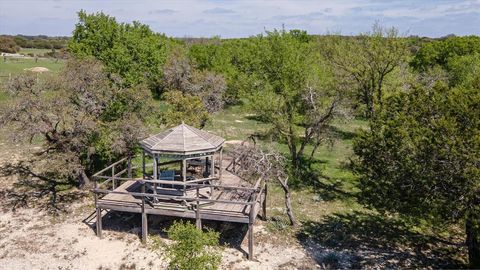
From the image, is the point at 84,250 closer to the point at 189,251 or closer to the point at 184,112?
the point at 189,251

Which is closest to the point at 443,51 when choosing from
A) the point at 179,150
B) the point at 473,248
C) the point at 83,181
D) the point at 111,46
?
the point at 111,46

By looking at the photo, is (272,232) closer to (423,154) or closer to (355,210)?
(355,210)

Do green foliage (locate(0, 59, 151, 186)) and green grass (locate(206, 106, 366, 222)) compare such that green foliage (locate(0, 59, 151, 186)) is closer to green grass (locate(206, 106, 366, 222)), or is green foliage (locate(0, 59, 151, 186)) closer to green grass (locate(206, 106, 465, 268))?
green grass (locate(206, 106, 366, 222))

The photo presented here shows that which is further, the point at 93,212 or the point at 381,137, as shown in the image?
the point at 93,212

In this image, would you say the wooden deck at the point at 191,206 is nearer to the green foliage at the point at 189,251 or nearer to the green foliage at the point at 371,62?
the green foliage at the point at 189,251

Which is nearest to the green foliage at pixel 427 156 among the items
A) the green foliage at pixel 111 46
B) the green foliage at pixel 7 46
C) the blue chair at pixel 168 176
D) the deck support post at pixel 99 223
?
the blue chair at pixel 168 176

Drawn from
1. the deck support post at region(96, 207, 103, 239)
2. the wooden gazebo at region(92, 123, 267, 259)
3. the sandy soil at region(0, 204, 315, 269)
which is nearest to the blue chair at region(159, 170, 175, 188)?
the wooden gazebo at region(92, 123, 267, 259)

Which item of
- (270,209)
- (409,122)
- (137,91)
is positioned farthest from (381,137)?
(137,91)
